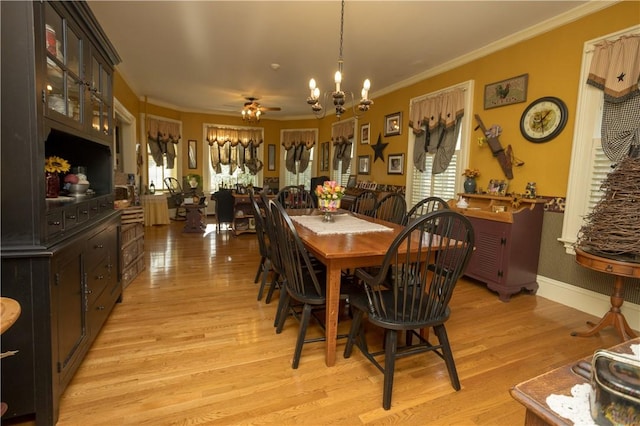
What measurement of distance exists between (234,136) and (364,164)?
4.04 metres

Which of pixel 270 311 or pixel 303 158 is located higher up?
pixel 303 158

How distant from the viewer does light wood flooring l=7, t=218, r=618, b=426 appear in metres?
1.64

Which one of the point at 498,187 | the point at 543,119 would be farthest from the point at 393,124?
the point at 543,119

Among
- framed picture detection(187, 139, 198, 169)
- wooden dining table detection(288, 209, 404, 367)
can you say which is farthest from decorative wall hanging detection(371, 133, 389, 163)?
framed picture detection(187, 139, 198, 169)

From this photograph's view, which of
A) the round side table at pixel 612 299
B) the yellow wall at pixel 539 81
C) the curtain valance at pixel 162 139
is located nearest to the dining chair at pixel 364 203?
the yellow wall at pixel 539 81

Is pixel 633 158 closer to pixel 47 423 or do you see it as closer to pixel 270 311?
pixel 270 311

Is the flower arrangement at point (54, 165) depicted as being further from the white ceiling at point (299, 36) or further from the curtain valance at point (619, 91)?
the curtain valance at point (619, 91)

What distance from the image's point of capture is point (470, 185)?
3.90 metres

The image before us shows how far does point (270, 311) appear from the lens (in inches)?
112

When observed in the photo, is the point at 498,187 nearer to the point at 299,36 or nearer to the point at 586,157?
the point at 586,157

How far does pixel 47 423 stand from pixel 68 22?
80.7 inches

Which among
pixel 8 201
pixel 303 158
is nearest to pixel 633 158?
pixel 8 201

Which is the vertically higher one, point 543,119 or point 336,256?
point 543,119

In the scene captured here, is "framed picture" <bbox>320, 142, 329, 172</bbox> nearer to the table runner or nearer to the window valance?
the window valance
